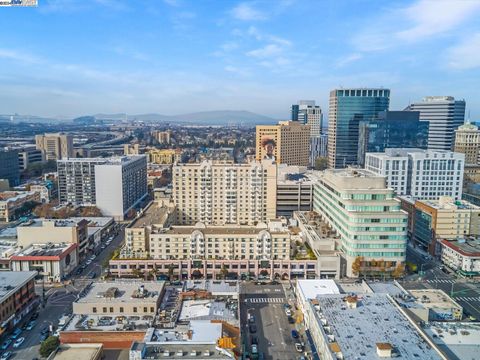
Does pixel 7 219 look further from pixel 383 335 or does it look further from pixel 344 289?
pixel 383 335

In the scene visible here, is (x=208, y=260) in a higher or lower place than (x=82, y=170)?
lower

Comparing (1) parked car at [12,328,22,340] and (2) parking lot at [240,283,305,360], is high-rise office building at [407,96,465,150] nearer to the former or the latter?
(2) parking lot at [240,283,305,360]

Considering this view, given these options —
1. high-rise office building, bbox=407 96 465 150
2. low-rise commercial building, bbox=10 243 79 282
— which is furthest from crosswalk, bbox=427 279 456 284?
high-rise office building, bbox=407 96 465 150

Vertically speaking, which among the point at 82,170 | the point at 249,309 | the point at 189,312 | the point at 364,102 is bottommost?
the point at 249,309

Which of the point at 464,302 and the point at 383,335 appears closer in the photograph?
the point at 383,335

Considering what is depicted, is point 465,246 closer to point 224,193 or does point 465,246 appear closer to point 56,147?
point 224,193

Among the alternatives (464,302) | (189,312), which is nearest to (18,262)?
(189,312)

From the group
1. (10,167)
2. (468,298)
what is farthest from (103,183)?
(468,298)

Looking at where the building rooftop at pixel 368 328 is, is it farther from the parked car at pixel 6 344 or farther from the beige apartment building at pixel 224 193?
the beige apartment building at pixel 224 193
